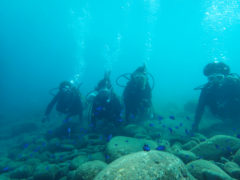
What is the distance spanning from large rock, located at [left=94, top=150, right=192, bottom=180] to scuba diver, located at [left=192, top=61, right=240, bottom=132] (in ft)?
18.1

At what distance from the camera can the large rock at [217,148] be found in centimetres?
489

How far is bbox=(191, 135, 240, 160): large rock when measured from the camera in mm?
4895

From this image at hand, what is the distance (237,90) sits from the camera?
8.33m

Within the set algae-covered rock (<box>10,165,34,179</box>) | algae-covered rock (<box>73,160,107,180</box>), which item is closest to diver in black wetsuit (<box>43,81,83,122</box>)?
algae-covered rock (<box>10,165,34,179</box>)

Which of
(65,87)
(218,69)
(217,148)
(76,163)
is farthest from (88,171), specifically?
(218,69)

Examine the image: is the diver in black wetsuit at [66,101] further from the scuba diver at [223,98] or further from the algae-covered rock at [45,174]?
the scuba diver at [223,98]

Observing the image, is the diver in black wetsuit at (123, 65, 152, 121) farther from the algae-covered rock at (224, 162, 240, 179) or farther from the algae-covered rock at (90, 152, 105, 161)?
the algae-covered rock at (224, 162, 240, 179)

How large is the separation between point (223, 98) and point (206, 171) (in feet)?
20.6

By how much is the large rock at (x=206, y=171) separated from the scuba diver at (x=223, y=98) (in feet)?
15.0

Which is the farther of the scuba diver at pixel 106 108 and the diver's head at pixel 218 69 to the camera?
the diver's head at pixel 218 69

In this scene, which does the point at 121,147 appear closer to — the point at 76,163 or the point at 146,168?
the point at 76,163

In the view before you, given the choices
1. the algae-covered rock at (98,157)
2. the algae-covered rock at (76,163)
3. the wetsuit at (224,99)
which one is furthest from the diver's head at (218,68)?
the algae-covered rock at (76,163)

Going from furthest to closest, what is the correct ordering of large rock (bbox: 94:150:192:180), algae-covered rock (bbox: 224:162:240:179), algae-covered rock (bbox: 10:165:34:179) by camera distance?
algae-covered rock (bbox: 10:165:34:179) < algae-covered rock (bbox: 224:162:240:179) < large rock (bbox: 94:150:192:180)

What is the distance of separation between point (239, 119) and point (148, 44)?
5154 inches
